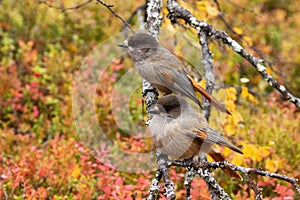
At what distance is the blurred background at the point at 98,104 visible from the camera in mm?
4574

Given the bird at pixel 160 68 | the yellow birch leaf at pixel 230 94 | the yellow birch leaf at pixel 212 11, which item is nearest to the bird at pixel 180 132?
the bird at pixel 160 68

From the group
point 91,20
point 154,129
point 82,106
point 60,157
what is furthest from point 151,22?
point 91,20

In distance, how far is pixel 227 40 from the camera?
4027 millimetres

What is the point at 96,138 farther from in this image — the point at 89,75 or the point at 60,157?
the point at 89,75

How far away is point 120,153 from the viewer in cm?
536

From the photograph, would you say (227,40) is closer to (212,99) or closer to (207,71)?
(207,71)

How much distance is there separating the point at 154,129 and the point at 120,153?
2.05 m

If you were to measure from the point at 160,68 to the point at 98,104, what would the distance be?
6.80 feet

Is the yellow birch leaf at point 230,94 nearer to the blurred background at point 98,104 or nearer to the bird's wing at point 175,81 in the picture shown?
the blurred background at point 98,104

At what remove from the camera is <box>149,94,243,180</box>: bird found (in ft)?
10.9

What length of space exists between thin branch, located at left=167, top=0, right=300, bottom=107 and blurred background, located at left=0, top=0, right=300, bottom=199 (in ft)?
0.71

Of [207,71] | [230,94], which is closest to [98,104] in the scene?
[230,94]

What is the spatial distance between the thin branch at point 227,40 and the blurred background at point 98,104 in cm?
22

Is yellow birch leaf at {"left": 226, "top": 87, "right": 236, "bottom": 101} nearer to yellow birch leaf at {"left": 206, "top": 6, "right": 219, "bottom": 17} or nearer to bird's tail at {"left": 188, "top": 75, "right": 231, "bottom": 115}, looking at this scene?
bird's tail at {"left": 188, "top": 75, "right": 231, "bottom": 115}
